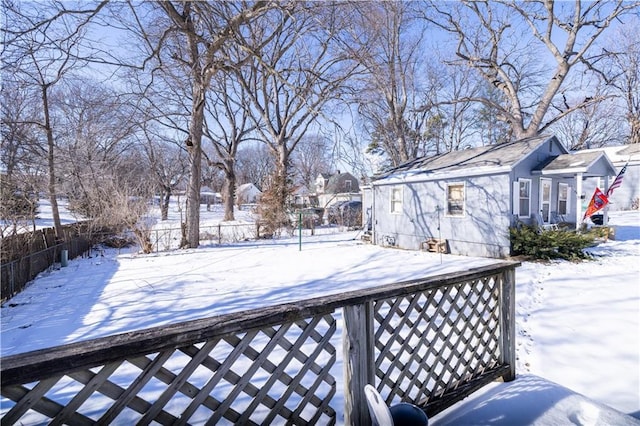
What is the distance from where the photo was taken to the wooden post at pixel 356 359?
1849mm

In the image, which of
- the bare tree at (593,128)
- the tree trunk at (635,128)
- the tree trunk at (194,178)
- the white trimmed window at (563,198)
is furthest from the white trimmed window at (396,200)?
the tree trunk at (635,128)

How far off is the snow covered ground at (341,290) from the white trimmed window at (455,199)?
1.60m

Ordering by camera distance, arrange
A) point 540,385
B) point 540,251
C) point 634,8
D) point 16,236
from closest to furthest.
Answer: point 540,385 < point 16,236 < point 540,251 < point 634,8

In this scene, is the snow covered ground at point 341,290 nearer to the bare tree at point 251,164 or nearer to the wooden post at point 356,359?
the wooden post at point 356,359

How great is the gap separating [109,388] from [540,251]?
9299mm

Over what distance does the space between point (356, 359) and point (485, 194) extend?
8.72 metres

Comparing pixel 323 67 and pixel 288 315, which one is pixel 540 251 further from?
pixel 323 67

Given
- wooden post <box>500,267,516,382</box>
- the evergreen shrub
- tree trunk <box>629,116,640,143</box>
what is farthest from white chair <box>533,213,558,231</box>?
tree trunk <box>629,116,640,143</box>

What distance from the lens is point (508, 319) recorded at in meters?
2.72

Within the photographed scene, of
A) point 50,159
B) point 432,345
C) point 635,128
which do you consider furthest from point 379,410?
point 635,128

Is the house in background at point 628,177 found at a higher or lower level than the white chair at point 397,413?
higher

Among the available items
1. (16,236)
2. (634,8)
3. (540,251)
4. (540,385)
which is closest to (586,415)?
(540,385)

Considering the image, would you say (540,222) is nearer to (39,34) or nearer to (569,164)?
(569,164)

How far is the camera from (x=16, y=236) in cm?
647
